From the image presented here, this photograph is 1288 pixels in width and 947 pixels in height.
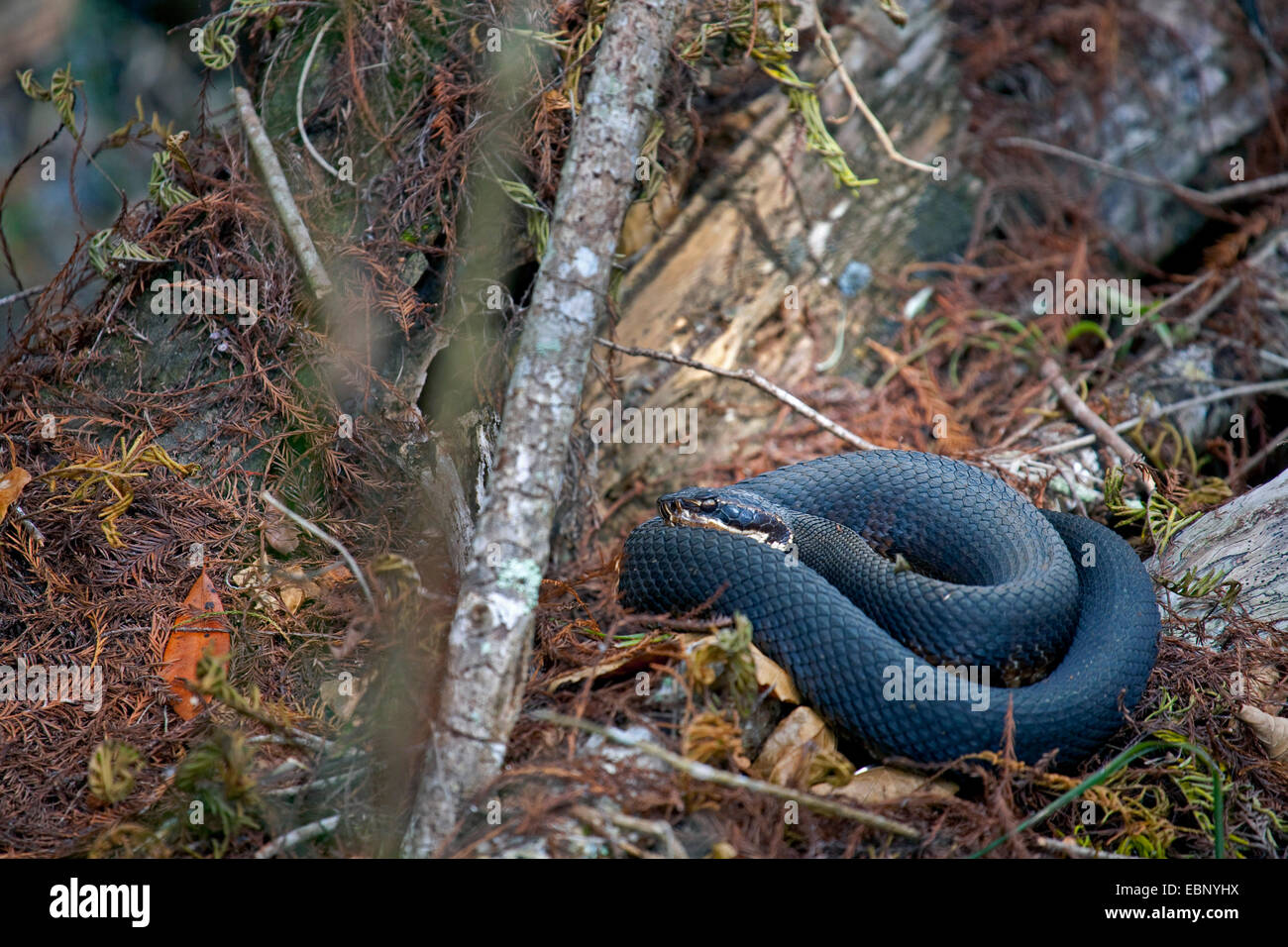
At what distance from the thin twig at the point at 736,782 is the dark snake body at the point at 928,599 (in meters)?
0.50

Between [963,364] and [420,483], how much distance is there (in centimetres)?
516

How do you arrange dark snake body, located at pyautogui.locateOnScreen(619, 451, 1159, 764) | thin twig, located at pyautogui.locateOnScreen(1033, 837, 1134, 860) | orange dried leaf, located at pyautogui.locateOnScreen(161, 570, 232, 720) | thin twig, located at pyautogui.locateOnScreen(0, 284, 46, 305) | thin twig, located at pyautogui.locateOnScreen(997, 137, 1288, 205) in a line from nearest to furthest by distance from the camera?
thin twig, located at pyautogui.locateOnScreen(1033, 837, 1134, 860), dark snake body, located at pyautogui.locateOnScreen(619, 451, 1159, 764), orange dried leaf, located at pyautogui.locateOnScreen(161, 570, 232, 720), thin twig, located at pyautogui.locateOnScreen(0, 284, 46, 305), thin twig, located at pyautogui.locateOnScreen(997, 137, 1288, 205)

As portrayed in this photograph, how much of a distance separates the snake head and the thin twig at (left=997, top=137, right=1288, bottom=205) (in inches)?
209

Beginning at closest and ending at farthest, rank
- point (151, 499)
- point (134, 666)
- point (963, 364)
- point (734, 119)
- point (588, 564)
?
point (134, 666) < point (151, 499) < point (588, 564) < point (734, 119) < point (963, 364)

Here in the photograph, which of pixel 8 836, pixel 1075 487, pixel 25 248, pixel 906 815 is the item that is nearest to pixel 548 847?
pixel 906 815

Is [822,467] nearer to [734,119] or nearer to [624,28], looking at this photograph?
[624,28]

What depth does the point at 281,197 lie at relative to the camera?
521 cm

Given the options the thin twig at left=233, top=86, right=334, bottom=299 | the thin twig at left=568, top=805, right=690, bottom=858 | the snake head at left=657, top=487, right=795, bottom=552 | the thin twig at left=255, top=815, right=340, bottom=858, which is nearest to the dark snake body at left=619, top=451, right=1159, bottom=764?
the snake head at left=657, top=487, right=795, bottom=552

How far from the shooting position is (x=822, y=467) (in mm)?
5629

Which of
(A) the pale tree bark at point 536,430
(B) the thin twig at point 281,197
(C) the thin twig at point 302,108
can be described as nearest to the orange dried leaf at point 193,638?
(A) the pale tree bark at point 536,430

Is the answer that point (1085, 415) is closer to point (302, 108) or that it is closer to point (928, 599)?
point (928, 599)

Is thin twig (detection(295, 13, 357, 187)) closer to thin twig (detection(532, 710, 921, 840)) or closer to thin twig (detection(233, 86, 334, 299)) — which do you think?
thin twig (detection(233, 86, 334, 299))

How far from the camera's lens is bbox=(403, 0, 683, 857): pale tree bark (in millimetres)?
3311

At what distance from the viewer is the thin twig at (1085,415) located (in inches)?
250
